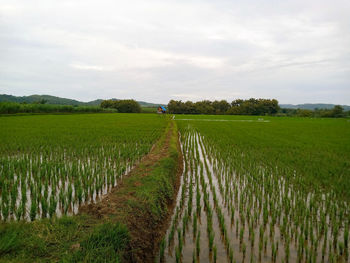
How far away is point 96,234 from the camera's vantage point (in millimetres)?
2742

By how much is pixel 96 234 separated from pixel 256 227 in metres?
2.69

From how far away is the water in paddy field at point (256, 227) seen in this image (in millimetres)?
3125

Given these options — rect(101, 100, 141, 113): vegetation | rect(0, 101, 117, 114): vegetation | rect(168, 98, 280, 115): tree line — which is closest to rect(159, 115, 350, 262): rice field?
rect(0, 101, 117, 114): vegetation

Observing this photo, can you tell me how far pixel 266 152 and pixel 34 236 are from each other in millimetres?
9545

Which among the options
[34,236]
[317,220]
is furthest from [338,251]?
[34,236]

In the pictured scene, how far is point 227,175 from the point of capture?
22.4 ft

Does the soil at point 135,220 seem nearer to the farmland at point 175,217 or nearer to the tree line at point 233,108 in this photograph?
the farmland at point 175,217

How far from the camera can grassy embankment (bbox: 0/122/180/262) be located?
2.44 meters

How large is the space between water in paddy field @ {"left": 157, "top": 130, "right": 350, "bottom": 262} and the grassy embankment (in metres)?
0.37

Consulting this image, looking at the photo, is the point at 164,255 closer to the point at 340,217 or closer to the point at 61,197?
the point at 61,197

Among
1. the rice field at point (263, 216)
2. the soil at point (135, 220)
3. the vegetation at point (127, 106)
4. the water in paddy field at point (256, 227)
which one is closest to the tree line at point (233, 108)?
the vegetation at point (127, 106)

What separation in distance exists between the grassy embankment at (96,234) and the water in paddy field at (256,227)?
1.22 ft

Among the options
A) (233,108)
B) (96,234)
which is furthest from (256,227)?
(233,108)

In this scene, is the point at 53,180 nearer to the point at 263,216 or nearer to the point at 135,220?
the point at 135,220
